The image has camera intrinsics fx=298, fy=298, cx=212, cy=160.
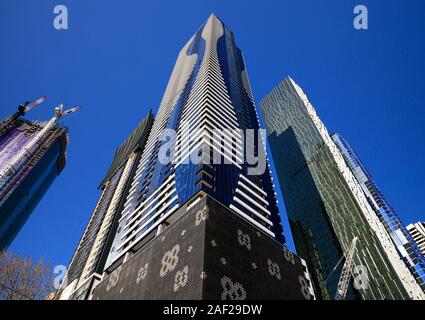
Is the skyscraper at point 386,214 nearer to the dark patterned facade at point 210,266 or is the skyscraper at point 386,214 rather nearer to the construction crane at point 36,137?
the dark patterned facade at point 210,266

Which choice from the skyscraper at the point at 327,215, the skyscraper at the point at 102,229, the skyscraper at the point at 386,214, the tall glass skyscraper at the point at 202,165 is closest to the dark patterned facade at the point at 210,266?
the tall glass skyscraper at the point at 202,165

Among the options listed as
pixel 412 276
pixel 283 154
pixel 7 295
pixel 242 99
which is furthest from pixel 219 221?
pixel 283 154

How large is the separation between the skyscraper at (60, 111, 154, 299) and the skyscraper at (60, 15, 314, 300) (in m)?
5.16

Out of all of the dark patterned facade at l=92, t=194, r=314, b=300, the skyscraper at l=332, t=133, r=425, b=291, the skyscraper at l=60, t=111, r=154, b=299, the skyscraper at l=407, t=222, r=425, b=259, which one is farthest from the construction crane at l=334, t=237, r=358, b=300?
the skyscraper at l=60, t=111, r=154, b=299

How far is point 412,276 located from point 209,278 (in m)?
96.2

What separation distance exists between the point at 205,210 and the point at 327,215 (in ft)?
298

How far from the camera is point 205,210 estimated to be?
4469 centimetres

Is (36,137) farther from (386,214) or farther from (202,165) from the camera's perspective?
(386,214)

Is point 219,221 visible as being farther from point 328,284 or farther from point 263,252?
point 328,284

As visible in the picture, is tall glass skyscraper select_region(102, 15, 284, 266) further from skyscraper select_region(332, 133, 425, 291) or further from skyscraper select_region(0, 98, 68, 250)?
skyscraper select_region(332, 133, 425, 291)

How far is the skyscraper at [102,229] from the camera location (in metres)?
77.7

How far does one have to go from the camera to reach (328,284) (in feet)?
343

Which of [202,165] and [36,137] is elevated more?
[36,137]

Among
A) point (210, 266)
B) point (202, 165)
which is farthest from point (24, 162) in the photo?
point (210, 266)
